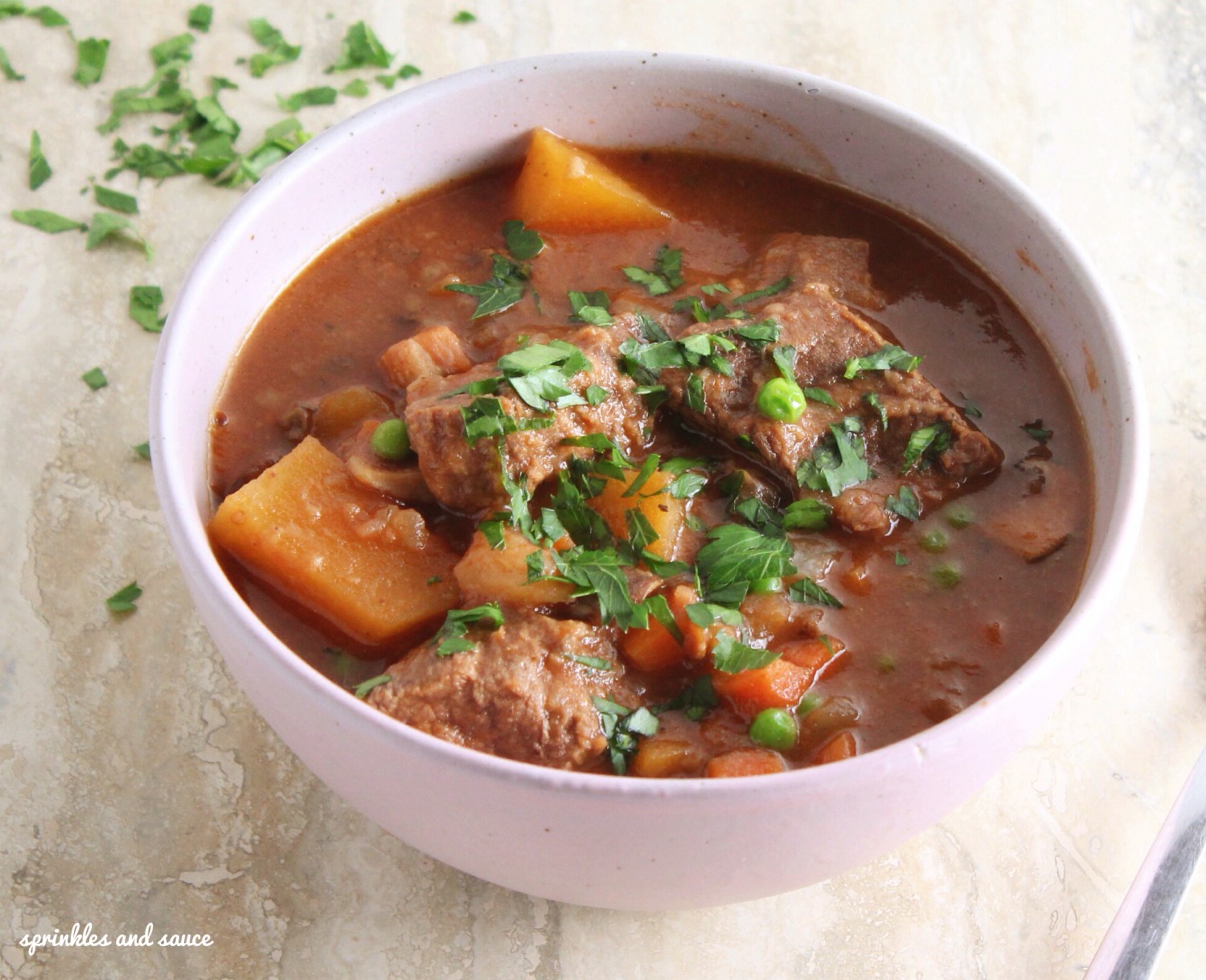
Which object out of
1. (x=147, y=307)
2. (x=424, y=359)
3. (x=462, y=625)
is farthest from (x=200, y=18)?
(x=462, y=625)

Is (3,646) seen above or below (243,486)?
below

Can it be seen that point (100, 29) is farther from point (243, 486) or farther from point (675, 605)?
point (675, 605)

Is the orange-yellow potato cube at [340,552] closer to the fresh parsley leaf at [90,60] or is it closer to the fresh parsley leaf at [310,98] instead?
the fresh parsley leaf at [310,98]

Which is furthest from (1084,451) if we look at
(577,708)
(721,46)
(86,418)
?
(86,418)

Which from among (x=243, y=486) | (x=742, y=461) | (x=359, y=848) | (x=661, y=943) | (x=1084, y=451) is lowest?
(x=359, y=848)

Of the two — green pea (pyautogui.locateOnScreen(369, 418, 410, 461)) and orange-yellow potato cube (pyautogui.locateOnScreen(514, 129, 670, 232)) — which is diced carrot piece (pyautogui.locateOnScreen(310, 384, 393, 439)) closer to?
green pea (pyautogui.locateOnScreen(369, 418, 410, 461))

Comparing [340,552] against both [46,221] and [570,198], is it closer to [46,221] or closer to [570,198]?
[570,198]

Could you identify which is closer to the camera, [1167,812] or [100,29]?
[1167,812]
